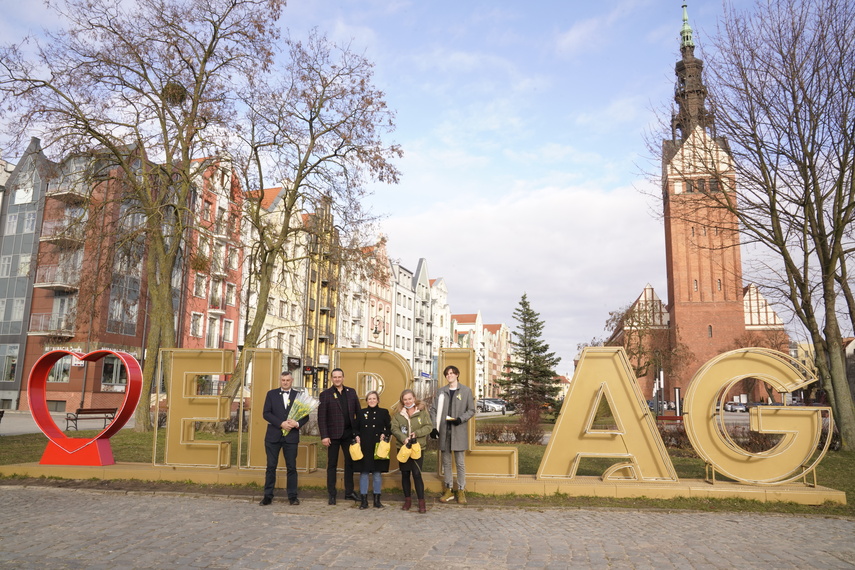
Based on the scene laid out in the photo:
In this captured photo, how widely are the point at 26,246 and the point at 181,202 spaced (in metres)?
28.5

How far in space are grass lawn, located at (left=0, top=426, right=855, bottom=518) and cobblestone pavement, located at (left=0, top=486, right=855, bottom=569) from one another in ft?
1.60

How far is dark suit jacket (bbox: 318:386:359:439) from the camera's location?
9.70m

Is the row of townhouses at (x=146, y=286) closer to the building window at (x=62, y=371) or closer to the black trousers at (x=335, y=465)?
the building window at (x=62, y=371)

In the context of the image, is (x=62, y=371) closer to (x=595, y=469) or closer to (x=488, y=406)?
(x=488, y=406)

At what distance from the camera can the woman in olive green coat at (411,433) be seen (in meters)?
9.18

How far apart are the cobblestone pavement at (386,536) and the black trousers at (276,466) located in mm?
273

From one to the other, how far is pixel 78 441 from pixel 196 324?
35234mm

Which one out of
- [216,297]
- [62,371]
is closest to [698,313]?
[216,297]

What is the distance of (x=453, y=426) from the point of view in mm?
9969

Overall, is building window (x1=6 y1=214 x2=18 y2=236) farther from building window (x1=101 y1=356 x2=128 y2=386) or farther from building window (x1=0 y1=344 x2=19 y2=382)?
building window (x1=101 y1=356 x2=128 y2=386)

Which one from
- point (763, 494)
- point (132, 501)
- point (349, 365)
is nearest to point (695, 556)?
point (763, 494)

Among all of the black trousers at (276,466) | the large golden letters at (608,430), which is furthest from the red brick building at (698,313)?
the black trousers at (276,466)

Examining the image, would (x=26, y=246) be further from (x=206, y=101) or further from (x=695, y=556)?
(x=695, y=556)

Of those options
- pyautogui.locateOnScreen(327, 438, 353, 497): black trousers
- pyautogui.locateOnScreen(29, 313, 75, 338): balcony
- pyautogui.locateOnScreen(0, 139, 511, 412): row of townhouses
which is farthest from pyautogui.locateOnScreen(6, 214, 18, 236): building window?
pyautogui.locateOnScreen(327, 438, 353, 497): black trousers
